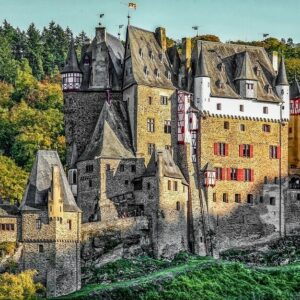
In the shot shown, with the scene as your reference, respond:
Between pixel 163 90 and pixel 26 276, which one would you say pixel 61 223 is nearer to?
pixel 26 276

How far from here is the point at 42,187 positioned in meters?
97.6

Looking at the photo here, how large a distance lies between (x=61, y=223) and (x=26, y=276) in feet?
18.6

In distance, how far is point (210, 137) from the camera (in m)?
110

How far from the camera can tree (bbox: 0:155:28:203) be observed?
4845 inches

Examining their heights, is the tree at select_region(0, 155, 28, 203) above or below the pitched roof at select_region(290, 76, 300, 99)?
below

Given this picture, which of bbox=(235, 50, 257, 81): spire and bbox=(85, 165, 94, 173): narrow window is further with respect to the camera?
bbox=(235, 50, 257, 81): spire

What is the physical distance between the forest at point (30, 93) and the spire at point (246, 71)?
71.4ft

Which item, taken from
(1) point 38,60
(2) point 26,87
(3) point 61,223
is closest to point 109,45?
(3) point 61,223

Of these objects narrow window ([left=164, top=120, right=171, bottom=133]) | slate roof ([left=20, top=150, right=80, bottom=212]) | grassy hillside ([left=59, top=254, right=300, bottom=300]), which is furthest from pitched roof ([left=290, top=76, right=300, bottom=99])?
slate roof ([left=20, top=150, right=80, bottom=212])

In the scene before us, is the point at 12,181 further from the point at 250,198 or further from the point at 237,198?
the point at 250,198

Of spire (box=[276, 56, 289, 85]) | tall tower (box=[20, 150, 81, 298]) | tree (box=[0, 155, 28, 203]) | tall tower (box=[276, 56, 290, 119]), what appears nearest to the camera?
tall tower (box=[20, 150, 81, 298])

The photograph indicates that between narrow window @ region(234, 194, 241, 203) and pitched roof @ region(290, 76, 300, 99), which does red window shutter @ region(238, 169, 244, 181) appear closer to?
narrow window @ region(234, 194, 241, 203)

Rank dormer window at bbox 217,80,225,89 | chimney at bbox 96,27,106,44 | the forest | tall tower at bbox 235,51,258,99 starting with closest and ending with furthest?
chimney at bbox 96,27,106,44, dormer window at bbox 217,80,225,89, tall tower at bbox 235,51,258,99, the forest

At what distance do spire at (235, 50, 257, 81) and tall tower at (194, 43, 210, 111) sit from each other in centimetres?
364
